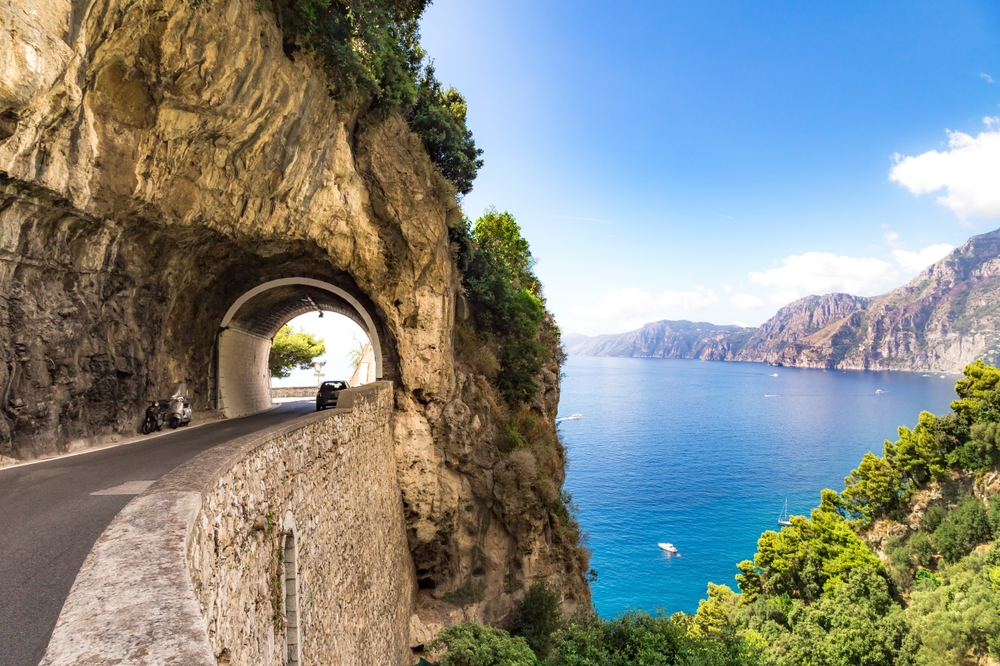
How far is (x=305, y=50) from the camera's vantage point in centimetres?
1036

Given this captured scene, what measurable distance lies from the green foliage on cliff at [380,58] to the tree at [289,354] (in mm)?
21673

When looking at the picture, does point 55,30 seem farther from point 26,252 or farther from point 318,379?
point 318,379

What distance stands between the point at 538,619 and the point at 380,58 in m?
17.0

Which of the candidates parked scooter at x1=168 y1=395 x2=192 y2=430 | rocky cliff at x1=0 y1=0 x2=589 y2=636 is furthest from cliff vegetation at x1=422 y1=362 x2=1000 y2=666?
parked scooter at x1=168 y1=395 x2=192 y2=430

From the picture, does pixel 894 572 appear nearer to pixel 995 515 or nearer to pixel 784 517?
pixel 995 515

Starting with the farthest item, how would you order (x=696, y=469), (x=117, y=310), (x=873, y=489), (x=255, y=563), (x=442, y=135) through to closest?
(x=696, y=469)
(x=873, y=489)
(x=442, y=135)
(x=117, y=310)
(x=255, y=563)

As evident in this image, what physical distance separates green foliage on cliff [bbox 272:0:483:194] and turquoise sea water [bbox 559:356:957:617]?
103 ft

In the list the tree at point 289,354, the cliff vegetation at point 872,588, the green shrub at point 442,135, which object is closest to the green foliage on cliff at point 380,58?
the green shrub at point 442,135

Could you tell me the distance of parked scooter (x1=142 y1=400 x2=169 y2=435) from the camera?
11.8m

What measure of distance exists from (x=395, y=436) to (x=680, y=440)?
68755mm

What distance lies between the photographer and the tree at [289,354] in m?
34.4

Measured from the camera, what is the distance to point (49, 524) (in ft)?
16.3

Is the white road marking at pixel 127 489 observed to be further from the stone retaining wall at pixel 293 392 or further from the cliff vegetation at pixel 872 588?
the stone retaining wall at pixel 293 392

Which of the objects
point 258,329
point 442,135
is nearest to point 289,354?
point 258,329
